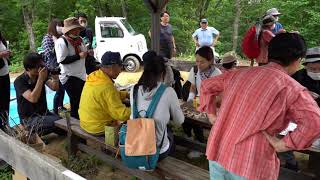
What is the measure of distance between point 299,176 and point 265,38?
2915mm

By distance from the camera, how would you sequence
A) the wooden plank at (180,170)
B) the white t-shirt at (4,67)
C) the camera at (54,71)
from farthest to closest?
the camera at (54,71), the white t-shirt at (4,67), the wooden plank at (180,170)

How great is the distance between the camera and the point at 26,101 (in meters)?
4.18

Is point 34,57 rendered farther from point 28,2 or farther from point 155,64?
point 28,2

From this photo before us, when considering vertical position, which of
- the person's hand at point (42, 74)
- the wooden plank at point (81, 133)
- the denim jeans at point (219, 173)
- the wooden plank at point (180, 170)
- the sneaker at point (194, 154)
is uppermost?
the person's hand at point (42, 74)

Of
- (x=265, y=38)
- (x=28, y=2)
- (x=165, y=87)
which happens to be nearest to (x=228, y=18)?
(x=28, y=2)

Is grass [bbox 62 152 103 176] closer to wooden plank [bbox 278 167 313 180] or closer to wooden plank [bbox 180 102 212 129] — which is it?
wooden plank [bbox 180 102 212 129]

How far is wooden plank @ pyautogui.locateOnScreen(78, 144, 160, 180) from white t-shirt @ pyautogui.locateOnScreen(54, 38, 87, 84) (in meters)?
1.01

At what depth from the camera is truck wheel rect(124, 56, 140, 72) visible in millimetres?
11812

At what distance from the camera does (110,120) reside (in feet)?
12.3

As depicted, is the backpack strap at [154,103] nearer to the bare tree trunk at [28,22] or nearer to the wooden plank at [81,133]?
the wooden plank at [81,133]

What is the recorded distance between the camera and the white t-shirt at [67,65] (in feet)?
14.8

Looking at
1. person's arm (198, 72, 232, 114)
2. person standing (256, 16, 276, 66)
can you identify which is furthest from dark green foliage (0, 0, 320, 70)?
person's arm (198, 72, 232, 114)

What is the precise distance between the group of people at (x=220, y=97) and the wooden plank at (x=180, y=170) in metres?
0.09

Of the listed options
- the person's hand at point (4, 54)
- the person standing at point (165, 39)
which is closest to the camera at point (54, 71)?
the person's hand at point (4, 54)
